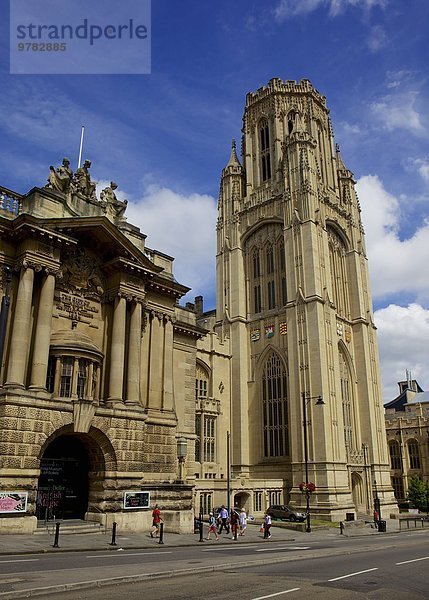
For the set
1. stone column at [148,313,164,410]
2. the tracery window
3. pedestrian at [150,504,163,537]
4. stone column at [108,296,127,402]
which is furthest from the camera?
the tracery window

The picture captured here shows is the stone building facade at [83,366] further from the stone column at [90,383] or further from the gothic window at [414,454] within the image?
the gothic window at [414,454]

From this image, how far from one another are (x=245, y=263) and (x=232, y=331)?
8992 millimetres

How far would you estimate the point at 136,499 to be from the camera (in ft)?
85.1

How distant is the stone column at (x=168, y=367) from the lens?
30.7 meters

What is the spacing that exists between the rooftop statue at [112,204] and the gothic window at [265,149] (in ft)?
123

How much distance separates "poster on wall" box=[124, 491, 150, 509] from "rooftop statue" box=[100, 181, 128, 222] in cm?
1552

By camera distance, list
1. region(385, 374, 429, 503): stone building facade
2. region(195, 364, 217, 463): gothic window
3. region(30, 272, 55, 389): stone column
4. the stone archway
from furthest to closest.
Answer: region(385, 374, 429, 503): stone building facade, region(195, 364, 217, 463): gothic window, the stone archway, region(30, 272, 55, 389): stone column

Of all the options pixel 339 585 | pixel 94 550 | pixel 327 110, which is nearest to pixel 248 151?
pixel 327 110

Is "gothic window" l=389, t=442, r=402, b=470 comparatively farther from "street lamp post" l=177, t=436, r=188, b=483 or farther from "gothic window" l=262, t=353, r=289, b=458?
"street lamp post" l=177, t=436, r=188, b=483

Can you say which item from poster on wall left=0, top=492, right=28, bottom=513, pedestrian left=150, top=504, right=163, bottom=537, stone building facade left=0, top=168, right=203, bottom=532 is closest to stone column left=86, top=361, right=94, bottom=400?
stone building facade left=0, top=168, right=203, bottom=532

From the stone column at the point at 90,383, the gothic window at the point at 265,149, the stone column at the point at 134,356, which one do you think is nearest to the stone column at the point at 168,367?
the stone column at the point at 134,356

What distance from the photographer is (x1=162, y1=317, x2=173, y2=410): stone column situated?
30.7m

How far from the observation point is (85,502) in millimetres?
26531

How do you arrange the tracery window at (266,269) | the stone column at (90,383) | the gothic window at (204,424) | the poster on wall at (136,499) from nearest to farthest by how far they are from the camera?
the poster on wall at (136,499)
the stone column at (90,383)
the gothic window at (204,424)
the tracery window at (266,269)
